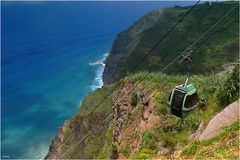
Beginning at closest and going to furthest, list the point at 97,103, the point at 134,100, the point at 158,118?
the point at 158,118, the point at 134,100, the point at 97,103

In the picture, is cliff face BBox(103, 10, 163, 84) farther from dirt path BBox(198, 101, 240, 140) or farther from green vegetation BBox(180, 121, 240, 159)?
green vegetation BBox(180, 121, 240, 159)

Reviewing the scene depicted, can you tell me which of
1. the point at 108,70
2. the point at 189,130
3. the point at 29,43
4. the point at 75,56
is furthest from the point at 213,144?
the point at 29,43

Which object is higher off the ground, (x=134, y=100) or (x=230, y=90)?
(x=134, y=100)

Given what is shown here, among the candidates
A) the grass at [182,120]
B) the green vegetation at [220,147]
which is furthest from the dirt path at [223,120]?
the green vegetation at [220,147]

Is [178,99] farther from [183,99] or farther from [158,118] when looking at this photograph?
[158,118]

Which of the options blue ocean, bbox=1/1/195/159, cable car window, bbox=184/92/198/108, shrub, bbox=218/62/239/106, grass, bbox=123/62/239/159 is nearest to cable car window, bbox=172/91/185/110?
cable car window, bbox=184/92/198/108

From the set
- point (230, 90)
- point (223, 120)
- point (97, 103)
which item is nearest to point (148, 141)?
point (230, 90)
